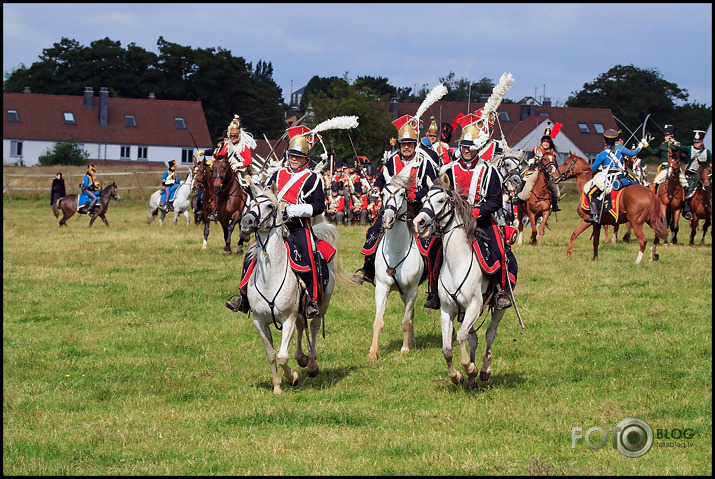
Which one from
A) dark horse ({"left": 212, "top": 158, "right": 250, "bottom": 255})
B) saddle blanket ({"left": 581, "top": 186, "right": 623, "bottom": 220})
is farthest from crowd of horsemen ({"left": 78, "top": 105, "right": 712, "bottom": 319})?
dark horse ({"left": 212, "top": 158, "right": 250, "bottom": 255})

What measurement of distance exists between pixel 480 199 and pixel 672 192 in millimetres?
18161

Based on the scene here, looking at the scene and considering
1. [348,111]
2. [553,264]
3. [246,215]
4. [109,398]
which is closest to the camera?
[246,215]

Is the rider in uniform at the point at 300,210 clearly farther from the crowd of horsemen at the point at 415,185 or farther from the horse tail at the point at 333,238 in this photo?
the horse tail at the point at 333,238

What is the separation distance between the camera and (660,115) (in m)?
91.5

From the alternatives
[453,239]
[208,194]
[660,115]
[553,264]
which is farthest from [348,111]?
[660,115]

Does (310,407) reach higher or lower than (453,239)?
lower

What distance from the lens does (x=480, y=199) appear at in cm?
1066

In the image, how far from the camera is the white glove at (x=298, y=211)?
10.5 metres

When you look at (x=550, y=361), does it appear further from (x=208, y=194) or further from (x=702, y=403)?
(x=208, y=194)

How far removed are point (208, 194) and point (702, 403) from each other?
1767 cm

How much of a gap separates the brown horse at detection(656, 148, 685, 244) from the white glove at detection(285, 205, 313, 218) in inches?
743

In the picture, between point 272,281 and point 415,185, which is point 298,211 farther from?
point 415,185

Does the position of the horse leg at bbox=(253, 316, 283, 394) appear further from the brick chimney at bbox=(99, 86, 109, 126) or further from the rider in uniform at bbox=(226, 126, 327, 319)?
the brick chimney at bbox=(99, 86, 109, 126)

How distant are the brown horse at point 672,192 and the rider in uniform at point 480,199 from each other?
1750cm
